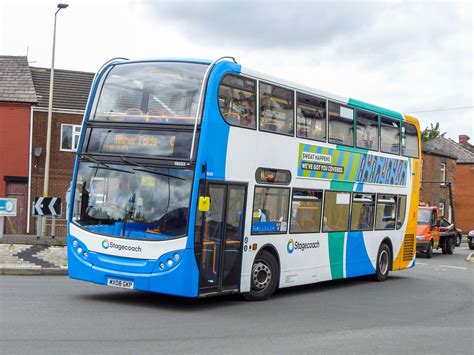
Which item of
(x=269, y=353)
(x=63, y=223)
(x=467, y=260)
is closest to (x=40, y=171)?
(x=63, y=223)

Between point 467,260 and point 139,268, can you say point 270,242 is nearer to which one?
point 139,268

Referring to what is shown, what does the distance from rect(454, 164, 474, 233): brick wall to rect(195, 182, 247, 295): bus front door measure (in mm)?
56243

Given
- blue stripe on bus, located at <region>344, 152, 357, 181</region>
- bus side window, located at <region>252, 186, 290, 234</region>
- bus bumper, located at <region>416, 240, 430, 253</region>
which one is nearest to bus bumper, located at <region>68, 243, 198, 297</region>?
bus side window, located at <region>252, 186, 290, 234</region>

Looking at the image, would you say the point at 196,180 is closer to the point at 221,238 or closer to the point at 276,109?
the point at 221,238

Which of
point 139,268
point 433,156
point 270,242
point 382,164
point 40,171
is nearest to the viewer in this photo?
point 139,268

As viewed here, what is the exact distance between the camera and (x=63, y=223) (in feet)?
110

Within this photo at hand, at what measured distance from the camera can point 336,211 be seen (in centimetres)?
1587

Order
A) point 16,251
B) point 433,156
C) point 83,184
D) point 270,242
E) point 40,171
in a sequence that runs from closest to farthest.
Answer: point 83,184
point 270,242
point 16,251
point 40,171
point 433,156

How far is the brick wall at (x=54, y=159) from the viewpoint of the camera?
3647cm

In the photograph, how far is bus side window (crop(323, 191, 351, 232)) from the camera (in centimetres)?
1545

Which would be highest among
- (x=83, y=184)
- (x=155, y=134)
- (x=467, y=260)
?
(x=155, y=134)

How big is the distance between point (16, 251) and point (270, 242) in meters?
8.68

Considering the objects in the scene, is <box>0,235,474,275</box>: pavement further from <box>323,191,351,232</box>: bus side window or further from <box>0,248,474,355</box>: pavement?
<box>323,191,351,232</box>: bus side window

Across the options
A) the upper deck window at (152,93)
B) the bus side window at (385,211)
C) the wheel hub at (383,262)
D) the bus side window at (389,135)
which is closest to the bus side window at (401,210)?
the bus side window at (385,211)
